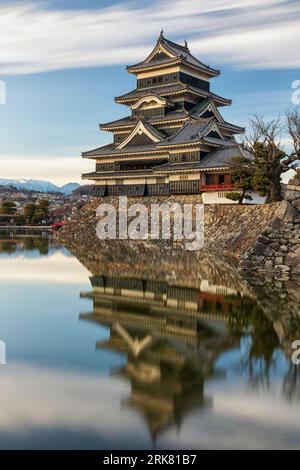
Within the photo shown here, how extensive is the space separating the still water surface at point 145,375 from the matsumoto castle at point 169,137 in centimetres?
2461

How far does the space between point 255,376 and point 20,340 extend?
490 cm

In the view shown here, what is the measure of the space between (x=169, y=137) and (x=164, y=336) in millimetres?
33243

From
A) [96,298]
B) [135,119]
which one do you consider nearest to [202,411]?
[96,298]

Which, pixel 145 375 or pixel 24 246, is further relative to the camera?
pixel 24 246

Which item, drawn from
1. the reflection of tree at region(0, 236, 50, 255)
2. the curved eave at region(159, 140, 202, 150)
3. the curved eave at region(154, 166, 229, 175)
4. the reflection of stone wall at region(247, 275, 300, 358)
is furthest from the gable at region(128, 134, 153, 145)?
the reflection of stone wall at region(247, 275, 300, 358)

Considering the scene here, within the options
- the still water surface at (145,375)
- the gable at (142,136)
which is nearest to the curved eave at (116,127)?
the gable at (142,136)

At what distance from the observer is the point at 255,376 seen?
835 centimetres

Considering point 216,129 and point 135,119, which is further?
point 135,119

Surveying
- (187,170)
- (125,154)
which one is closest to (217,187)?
(187,170)

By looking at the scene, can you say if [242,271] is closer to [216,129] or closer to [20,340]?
[20,340]

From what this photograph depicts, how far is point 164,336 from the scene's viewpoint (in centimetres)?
1107

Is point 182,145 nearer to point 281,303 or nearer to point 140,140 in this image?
point 140,140

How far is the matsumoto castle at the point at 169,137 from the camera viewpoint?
3966 centimetres

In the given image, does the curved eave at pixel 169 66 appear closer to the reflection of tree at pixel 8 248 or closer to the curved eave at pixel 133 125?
the curved eave at pixel 133 125
